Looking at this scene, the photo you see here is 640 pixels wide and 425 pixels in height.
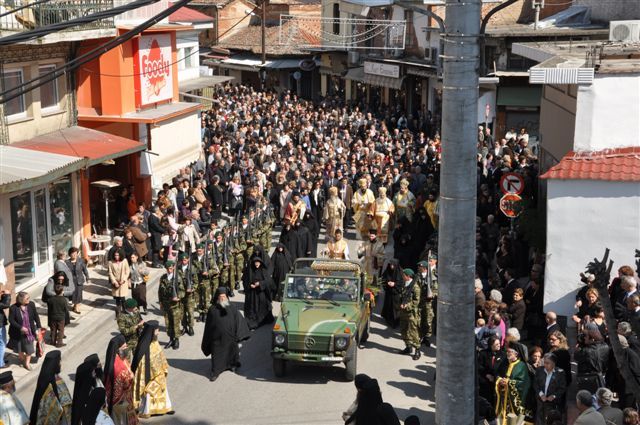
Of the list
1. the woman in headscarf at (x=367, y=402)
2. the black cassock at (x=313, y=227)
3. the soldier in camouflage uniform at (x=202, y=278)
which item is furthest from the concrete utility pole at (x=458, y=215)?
the black cassock at (x=313, y=227)

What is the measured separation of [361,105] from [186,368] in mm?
39045

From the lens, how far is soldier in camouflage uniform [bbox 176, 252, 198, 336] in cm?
1803

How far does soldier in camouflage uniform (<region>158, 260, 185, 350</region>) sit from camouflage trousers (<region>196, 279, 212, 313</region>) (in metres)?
1.43

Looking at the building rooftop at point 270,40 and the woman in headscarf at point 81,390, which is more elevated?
the building rooftop at point 270,40

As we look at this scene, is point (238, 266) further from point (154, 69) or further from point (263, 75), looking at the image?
point (263, 75)

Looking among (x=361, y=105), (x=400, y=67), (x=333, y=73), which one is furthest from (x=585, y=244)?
(x=333, y=73)

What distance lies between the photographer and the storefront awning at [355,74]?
5506cm

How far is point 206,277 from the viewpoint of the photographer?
19.2m

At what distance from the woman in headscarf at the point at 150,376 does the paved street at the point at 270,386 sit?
23 cm

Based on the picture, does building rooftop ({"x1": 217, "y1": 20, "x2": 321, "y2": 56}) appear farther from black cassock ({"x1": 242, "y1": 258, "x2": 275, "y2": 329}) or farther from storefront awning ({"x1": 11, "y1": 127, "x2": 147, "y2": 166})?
black cassock ({"x1": 242, "y1": 258, "x2": 275, "y2": 329})

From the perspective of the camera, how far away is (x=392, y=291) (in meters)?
18.9

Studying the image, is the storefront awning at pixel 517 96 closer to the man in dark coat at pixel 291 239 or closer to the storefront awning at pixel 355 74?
the storefront awning at pixel 355 74

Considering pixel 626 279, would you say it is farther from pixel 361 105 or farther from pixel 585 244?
pixel 361 105

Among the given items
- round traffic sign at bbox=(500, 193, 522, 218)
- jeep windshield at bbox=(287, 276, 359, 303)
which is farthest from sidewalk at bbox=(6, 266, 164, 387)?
round traffic sign at bbox=(500, 193, 522, 218)
